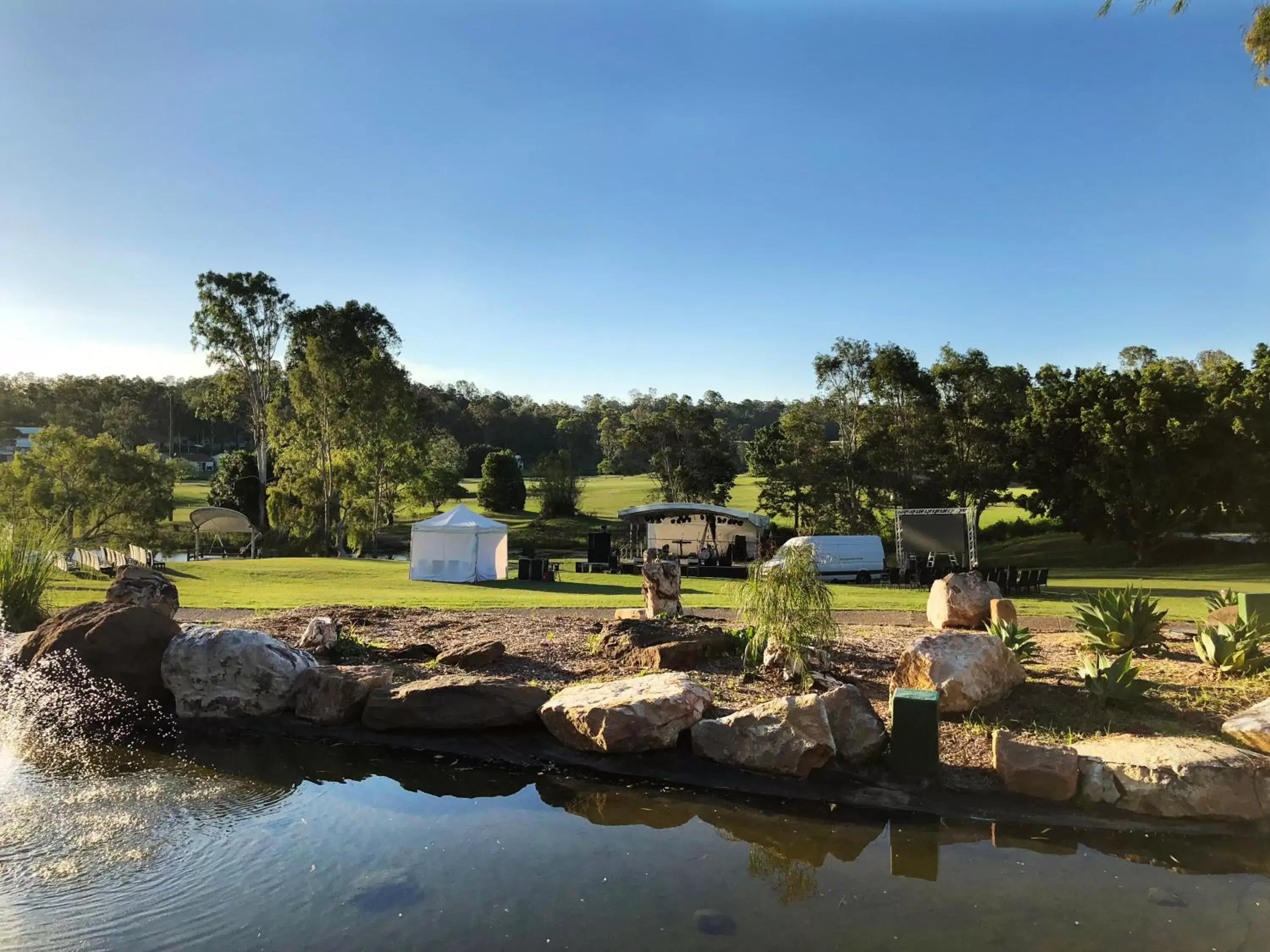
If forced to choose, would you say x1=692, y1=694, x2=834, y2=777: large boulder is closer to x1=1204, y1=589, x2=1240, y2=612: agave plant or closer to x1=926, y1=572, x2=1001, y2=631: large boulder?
x1=926, y1=572, x2=1001, y2=631: large boulder

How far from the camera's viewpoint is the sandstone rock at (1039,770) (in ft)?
19.2

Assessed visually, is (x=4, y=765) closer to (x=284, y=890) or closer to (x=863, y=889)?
(x=284, y=890)

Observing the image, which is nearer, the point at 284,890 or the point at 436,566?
the point at 284,890

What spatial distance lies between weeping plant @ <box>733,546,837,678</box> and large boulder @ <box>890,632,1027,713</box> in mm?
883

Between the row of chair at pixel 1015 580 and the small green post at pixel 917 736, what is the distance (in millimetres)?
14179

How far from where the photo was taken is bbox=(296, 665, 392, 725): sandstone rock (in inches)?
307

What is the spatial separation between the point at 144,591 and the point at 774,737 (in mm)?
8453

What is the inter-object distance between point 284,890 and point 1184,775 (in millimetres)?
5829

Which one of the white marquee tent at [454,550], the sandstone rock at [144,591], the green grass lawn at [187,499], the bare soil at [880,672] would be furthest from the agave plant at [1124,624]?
the green grass lawn at [187,499]

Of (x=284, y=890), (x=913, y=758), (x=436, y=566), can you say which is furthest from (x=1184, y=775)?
(x=436, y=566)

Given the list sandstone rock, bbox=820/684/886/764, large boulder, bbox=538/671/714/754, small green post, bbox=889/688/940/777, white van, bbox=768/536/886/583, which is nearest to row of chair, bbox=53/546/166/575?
white van, bbox=768/536/886/583

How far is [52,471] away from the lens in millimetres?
27578

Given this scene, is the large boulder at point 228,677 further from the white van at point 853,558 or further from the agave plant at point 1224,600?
the white van at point 853,558

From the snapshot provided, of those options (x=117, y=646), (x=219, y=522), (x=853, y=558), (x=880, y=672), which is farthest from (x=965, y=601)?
(x=219, y=522)
